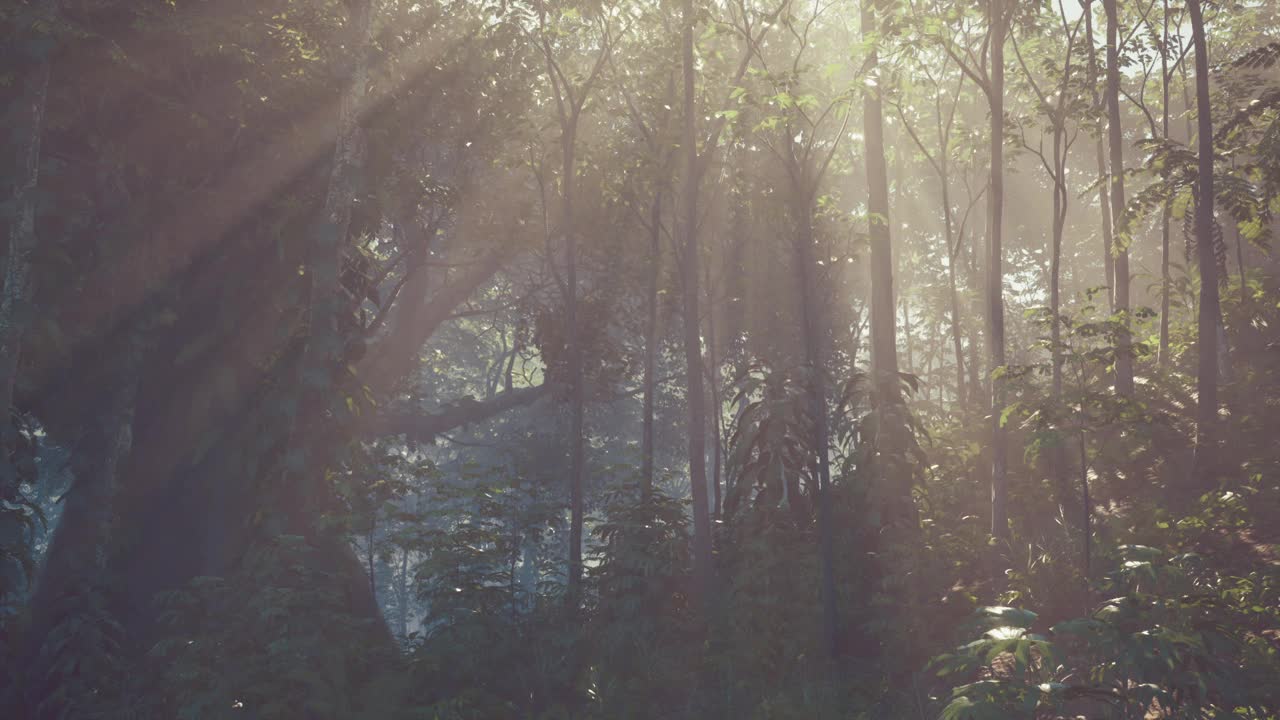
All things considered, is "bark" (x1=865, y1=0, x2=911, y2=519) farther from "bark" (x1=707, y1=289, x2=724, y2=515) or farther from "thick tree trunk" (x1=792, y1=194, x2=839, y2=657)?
"bark" (x1=707, y1=289, x2=724, y2=515)

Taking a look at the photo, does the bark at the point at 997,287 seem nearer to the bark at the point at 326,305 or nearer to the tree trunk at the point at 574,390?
the tree trunk at the point at 574,390

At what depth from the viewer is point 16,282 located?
32.3 feet

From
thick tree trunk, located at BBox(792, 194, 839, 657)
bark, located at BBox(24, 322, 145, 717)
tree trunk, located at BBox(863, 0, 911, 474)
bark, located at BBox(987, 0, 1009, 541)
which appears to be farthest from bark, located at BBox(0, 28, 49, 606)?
bark, located at BBox(987, 0, 1009, 541)

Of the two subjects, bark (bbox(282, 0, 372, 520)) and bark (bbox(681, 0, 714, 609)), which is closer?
bark (bbox(282, 0, 372, 520))

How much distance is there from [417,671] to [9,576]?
457cm

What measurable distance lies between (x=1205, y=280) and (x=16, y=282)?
15895 millimetres

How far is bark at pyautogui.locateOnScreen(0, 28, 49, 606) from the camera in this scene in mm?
9359

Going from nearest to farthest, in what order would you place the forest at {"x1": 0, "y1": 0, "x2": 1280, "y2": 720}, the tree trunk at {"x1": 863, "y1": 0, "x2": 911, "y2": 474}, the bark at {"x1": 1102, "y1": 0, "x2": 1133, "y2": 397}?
the forest at {"x1": 0, "y1": 0, "x2": 1280, "y2": 720}, the tree trunk at {"x1": 863, "y1": 0, "x2": 911, "y2": 474}, the bark at {"x1": 1102, "y1": 0, "x2": 1133, "y2": 397}

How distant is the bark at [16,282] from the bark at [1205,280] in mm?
15080

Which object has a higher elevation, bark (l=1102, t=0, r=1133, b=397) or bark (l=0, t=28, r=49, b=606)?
bark (l=1102, t=0, r=1133, b=397)

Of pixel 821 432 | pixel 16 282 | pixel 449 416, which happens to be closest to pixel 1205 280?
pixel 821 432

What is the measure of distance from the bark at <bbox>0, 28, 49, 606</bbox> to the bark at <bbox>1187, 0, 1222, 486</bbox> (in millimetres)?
15080

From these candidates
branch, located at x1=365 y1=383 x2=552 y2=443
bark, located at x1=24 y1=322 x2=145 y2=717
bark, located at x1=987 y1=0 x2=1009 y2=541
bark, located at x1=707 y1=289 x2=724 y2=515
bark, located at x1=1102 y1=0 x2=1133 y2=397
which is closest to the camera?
bark, located at x1=24 y1=322 x2=145 y2=717

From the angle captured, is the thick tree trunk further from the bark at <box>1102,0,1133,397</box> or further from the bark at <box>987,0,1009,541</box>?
the bark at <box>1102,0,1133,397</box>
